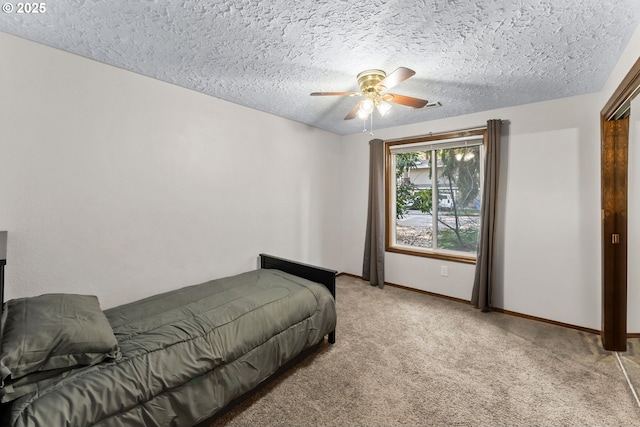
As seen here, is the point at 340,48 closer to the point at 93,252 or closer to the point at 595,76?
the point at 595,76

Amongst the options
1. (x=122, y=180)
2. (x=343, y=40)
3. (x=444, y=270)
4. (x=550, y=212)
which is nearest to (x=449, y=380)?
(x=444, y=270)

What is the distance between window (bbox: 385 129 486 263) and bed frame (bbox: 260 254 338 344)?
5.91 feet

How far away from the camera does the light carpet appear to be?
1699mm

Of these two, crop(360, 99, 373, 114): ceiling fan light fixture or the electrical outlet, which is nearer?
crop(360, 99, 373, 114): ceiling fan light fixture

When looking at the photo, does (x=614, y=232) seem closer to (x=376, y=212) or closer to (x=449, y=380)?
(x=449, y=380)

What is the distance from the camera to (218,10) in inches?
60.1

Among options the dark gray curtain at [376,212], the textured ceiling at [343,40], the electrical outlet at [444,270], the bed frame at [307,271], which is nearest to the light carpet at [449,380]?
the bed frame at [307,271]

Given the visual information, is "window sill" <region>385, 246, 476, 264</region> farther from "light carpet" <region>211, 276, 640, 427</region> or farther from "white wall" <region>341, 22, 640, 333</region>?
"light carpet" <region>211, 276, 640, 427</region>

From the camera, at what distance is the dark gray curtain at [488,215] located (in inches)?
121

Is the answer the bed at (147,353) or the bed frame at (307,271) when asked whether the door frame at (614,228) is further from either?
the bed at (147,353)

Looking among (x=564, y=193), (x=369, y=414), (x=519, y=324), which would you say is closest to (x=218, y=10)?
(x=369, y=414)

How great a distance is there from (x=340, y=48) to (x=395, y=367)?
2.37 meters

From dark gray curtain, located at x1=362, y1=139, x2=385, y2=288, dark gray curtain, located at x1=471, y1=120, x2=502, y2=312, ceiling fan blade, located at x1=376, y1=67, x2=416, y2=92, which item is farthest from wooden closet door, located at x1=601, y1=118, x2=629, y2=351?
dark gray curtain, located at x1=362, y1=139, x2=385, y2=288

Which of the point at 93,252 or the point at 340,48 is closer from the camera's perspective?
the point at 340,48
